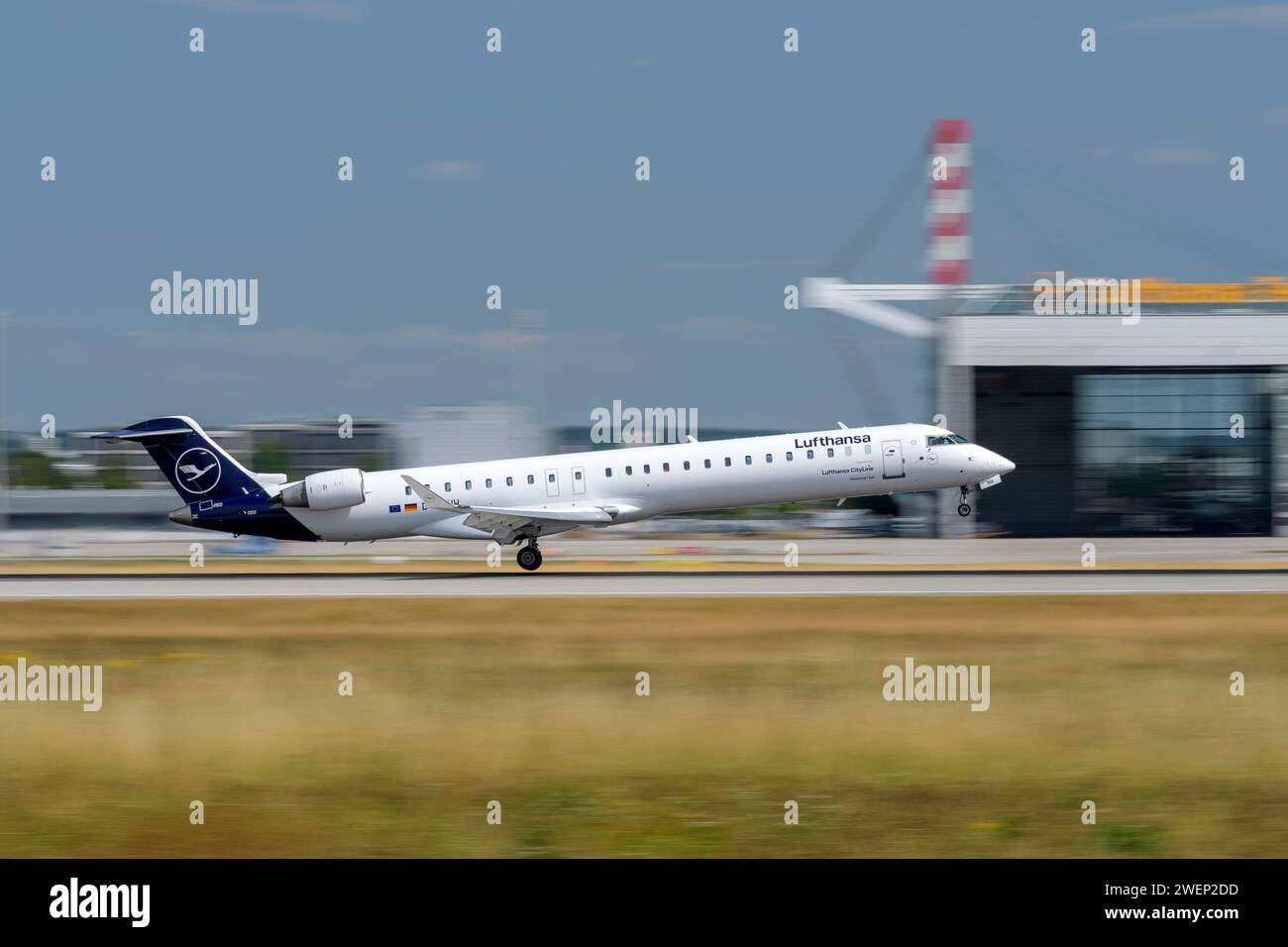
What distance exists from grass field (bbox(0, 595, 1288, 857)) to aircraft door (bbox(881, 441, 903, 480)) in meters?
13.5

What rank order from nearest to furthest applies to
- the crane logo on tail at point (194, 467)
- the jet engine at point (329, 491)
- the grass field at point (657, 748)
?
the grass field at point (657, 748) < the jet engine at point (329, 491) < the crane logo on tail at point (194, 467)

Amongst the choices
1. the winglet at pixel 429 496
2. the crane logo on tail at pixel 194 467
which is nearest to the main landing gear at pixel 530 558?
the winglet at pixel 429 496

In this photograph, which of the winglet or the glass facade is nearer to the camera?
the winglet

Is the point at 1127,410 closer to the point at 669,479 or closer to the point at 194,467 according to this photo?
the point at 669,479

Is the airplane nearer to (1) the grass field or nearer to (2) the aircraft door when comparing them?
(2) the aircraft door

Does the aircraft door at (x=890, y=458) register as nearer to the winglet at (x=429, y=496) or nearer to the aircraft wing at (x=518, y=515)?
the aircraft wing at (x=518, y=515)

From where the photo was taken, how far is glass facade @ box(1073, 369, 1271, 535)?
195ft

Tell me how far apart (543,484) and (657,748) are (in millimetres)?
22469

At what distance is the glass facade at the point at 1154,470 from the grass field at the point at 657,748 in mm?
39607

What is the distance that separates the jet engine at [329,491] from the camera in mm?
35500

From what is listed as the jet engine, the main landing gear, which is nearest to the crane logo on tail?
Result: the jet engine

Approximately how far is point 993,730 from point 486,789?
17.3 feet
